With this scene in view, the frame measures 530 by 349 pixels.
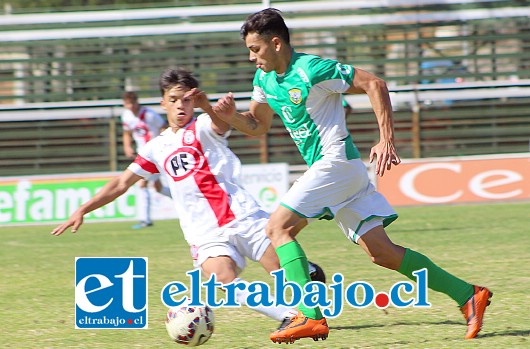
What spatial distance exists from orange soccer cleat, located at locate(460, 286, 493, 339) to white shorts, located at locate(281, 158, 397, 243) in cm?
69

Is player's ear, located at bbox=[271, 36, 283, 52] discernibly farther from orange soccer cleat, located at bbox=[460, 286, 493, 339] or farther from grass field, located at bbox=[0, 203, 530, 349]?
orange soccer cleat, located at bbox=[460, 286, 493, 339]

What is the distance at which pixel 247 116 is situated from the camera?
641cm

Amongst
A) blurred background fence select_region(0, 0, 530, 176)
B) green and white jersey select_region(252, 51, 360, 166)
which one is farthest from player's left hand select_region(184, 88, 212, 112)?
blurred background fence select_region(0, 0, 530, 176)

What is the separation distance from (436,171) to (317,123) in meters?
11.5

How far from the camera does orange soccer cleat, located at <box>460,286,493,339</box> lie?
5.95 m

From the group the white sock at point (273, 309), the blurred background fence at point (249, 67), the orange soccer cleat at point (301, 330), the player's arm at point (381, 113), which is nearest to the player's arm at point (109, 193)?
the white sock at point (273, 309)

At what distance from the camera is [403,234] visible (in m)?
12.8

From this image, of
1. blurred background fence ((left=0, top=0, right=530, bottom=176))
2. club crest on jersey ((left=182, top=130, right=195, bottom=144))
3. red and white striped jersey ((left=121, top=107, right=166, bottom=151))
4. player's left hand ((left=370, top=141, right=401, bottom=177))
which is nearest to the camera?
player's left hand ((left=370, top=141, right=401, bottom=177))

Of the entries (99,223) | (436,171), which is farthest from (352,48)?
(99,223)

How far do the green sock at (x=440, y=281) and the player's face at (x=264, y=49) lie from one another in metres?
1.43

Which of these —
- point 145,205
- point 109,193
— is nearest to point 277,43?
point 109,193

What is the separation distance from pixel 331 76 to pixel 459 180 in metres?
11.8

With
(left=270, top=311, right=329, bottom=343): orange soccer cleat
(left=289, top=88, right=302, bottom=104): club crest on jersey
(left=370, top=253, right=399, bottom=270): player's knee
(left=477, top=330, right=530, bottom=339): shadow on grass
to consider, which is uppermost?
(left=289, top=88, right=302, bottom=104): club crest on jersey

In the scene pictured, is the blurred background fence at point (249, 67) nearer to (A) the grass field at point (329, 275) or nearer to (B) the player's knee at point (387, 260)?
(A) the grass field at point (329, 275)
